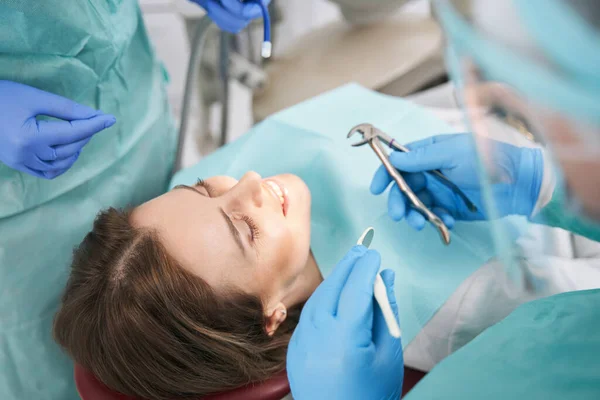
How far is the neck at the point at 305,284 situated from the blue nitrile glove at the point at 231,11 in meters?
0.61

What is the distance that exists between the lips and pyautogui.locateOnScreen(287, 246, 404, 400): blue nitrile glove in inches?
10.5

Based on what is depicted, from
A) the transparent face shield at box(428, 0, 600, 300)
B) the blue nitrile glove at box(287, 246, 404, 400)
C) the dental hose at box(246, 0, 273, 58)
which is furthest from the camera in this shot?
the dental hose at box(246, 0, 273, 58)

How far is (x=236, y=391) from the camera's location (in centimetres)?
99

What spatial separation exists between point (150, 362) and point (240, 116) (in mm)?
1390

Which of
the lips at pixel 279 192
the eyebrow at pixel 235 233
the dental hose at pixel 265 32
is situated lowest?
the eyebrow at pixel 235 233

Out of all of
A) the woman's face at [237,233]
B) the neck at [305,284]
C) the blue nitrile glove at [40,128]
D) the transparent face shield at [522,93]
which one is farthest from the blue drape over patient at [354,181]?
the blue nitrile glove at [40,128]

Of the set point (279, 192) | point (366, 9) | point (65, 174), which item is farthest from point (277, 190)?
point (366, 9)

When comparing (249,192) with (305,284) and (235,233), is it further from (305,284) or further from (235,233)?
(305,284)

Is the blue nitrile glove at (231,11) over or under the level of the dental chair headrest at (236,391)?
over

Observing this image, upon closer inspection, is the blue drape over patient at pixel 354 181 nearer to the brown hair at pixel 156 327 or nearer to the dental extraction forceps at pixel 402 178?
the dental extraction forceps at pixel 402 178

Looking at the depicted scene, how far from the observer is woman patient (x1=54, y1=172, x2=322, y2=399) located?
3.11 feet

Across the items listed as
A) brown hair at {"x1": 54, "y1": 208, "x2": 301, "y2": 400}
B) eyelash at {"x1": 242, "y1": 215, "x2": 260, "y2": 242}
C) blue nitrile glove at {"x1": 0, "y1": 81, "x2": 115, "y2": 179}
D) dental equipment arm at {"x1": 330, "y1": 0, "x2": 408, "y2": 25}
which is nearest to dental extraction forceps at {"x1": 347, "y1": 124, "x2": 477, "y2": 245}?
eyelash at {"x1": 242, "y1": 215, "x2": 260, "y2": 242}

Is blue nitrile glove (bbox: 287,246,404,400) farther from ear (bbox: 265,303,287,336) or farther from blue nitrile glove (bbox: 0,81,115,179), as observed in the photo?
blue nitrile glove (bbox: 0,81,115,179)

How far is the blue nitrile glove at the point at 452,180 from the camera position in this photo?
831 millimetres
